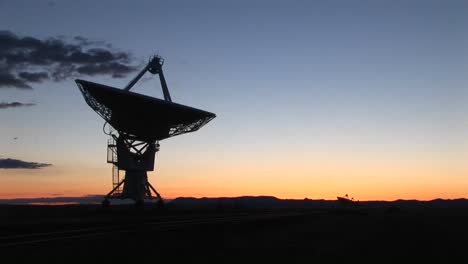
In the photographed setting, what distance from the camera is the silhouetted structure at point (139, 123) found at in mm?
61406

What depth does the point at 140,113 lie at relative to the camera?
64.2 m

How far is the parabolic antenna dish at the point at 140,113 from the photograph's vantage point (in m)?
60.1

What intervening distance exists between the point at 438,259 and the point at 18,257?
15.4 meters

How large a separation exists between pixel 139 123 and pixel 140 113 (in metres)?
1.80

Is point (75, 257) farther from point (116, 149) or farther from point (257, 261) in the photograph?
point (116, 149)

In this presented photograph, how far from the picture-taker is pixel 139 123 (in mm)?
65625

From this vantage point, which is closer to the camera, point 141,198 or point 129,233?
point 129,233

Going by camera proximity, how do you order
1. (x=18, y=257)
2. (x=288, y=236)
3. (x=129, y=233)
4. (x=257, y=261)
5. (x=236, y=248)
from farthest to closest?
(x=288, y=236), (x=129, y=233), (x=236, y=248), (x=257, y=261), (x=18, y=257)

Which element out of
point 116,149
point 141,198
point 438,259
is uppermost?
point 116,149

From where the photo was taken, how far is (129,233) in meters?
29.3

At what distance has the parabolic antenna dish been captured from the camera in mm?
60062

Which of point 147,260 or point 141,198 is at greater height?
point 141,198

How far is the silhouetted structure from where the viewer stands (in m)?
61.4

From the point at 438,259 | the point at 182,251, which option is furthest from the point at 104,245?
the point at 438,259
